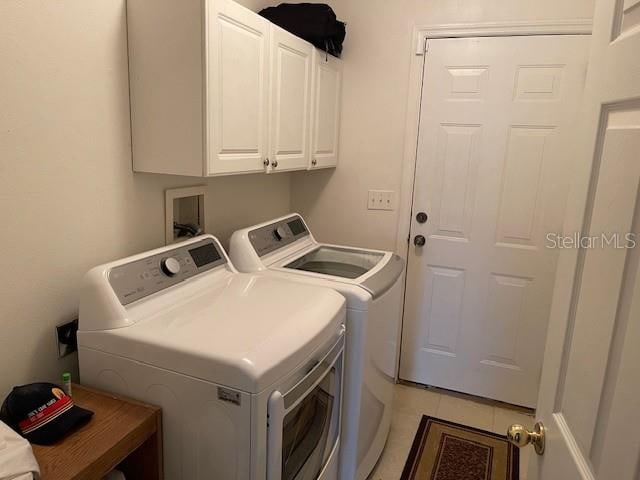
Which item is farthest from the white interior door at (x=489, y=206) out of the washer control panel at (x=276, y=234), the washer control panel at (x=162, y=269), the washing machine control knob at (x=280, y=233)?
the washer control panel at (x=162, y=269)

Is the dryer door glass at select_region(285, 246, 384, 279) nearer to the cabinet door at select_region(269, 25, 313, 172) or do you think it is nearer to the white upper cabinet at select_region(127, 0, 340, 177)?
the cabinet door at select_region(269, 25, 313, 172)

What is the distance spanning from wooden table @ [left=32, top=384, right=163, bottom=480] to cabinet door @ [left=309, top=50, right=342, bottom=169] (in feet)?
4.89

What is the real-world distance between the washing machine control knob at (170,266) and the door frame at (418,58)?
1471mm

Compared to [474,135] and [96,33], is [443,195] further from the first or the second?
[96,33]

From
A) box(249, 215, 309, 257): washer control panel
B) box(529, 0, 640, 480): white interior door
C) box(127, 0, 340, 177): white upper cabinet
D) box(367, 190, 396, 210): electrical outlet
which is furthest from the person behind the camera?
box(367, 190, 396, 210): electrical outlet

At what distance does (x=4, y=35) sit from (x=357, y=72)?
1817 millimetres

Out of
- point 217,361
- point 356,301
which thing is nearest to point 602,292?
point 217,361

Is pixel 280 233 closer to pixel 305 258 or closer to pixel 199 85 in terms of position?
pixel 305 258

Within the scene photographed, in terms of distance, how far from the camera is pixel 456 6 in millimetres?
2348

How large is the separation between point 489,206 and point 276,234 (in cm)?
120

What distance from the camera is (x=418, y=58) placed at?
8.09ft

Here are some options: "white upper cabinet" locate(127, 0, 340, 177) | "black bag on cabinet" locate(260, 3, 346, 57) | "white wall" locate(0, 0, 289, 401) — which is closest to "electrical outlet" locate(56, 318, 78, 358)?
"white wall" locate(0, 0, 289, 401)

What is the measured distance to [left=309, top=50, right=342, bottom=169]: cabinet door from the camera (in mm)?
2320

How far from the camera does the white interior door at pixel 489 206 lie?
2.31 metres
